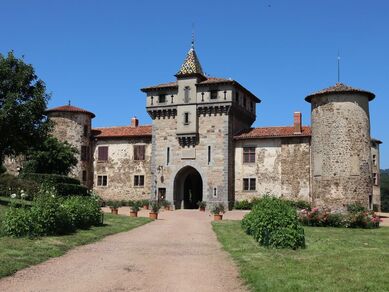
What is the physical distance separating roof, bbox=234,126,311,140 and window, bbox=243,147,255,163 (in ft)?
3.59

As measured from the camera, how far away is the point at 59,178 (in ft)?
127

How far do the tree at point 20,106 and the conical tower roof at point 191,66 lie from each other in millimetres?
17088

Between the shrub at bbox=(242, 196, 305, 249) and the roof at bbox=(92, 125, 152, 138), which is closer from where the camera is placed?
the shrub at bbox=(242, 196, 305, 249)

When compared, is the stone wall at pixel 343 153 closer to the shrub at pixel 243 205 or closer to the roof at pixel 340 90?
the roof at pixel 340 90

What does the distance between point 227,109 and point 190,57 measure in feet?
24.1

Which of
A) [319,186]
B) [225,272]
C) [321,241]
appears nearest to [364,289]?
[225,272]

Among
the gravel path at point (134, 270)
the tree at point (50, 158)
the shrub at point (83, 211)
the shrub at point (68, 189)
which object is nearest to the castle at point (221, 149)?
the tree at point (50, 158)

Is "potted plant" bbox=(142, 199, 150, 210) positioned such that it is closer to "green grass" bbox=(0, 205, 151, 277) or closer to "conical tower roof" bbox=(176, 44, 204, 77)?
"conical tower roof" bbox=(176, 44, 204, 77)

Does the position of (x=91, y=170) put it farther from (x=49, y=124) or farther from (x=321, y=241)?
(x=321, y=241)

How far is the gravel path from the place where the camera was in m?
9.95

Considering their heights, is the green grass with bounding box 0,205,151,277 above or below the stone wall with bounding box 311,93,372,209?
below

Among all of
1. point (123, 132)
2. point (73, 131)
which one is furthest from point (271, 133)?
point (73, 131)

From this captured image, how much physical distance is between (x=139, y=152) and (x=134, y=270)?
121 feet

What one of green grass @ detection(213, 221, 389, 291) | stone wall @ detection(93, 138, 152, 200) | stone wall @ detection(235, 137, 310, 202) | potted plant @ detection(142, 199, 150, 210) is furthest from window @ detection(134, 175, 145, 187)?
green grass @ detection(213, 221, 389, 291)
